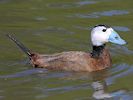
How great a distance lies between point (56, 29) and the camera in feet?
45.9

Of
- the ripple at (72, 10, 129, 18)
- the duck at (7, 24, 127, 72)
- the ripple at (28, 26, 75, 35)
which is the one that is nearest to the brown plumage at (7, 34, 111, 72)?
the duck at (7, 24, 127, 72)

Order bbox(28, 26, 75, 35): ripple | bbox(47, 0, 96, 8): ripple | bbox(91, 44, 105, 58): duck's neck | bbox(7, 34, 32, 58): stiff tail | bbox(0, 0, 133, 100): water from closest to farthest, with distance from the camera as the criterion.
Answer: bbox(0, 0, 133, 100): water, bbox(91, 44, 105, 58): duck's neck, bbox(7, 34, 32, 58): stiff tail, bbox(28, 26, 75, 35): ripple, bbox(47, 0, 96, 8): ripple

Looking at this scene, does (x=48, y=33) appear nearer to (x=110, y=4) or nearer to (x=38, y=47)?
(x=38, y=47)

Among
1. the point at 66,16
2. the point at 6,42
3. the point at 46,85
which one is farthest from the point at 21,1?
Result: the point at 46,85

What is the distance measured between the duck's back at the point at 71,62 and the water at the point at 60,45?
0.51ft

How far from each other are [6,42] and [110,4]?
3310 millimetres

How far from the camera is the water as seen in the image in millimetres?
10930

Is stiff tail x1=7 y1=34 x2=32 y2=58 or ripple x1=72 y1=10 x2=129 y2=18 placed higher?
ripple x1=72 y1=10 x2=129 y2=18

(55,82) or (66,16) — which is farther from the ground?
(66,16)

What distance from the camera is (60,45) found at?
13164 millimetres

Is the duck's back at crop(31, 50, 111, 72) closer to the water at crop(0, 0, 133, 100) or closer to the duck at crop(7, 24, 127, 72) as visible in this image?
the duck at crop(7, 24, 127, 72)

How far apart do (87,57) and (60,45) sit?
110cm

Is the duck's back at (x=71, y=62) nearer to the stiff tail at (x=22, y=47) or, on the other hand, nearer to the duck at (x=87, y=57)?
the duck at (x=87, y=57)

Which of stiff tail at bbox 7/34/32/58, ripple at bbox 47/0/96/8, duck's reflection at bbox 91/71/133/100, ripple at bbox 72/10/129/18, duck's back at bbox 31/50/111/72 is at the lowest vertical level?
duck's reflection at bbox 91/71/133/100
